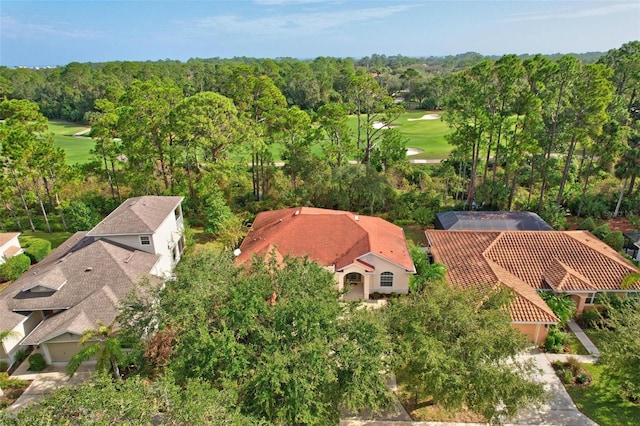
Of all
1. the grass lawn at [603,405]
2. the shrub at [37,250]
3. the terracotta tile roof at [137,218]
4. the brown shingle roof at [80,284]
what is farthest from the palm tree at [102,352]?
the grass lawn at [603,405]

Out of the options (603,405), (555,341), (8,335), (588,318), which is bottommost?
(603,405)

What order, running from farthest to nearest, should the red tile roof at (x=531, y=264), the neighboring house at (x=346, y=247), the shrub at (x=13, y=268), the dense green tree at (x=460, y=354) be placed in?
the shrub at (x=13, y=268)
the neighboring house at (x=346, y=247)
the red tile roof at (x=531, y=264)
the dense green tree at (x=460, y=354)

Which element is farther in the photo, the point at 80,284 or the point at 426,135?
the point at 426,135

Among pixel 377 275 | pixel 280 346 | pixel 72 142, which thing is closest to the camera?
pixel 280 346

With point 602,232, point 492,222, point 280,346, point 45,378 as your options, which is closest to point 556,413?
point 280,346

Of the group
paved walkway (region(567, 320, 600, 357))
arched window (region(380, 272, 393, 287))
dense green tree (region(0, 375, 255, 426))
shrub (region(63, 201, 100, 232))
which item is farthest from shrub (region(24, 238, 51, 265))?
paved walkway (region(567, 320, 600, 357))

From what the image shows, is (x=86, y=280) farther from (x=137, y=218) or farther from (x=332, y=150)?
(x=332, y=150)

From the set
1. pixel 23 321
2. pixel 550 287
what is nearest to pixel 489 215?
pixel 550 287

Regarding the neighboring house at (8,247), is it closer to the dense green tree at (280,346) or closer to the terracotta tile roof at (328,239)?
the terracotta tile roof at (328,239)
